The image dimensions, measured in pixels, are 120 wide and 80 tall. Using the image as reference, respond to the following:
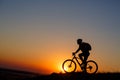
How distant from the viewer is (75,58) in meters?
20.2

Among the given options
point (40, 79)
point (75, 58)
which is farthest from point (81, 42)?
point (40, 79)

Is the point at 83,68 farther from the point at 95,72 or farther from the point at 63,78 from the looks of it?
the point at 63,78

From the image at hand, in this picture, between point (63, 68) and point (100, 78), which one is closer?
point (100, 78)

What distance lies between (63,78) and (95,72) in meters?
3.03

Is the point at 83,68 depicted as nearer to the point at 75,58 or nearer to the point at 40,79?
the point at 75,58

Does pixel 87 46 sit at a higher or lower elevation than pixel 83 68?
higher

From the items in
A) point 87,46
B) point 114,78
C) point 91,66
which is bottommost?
point 114,78

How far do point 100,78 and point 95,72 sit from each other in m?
2.55

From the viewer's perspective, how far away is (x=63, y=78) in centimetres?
1817

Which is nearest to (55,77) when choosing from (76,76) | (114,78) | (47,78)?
(47,78)

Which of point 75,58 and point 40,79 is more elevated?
point 75,58

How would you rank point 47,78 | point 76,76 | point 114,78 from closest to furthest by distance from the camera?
point 114,78, point 76,76, point 47,78

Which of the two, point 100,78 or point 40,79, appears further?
point 40,79

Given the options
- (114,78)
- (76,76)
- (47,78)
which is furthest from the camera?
(47,78)
